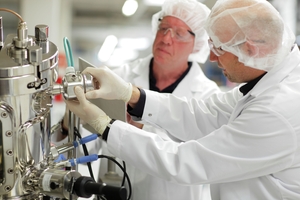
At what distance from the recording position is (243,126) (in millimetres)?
1078

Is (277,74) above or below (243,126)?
above

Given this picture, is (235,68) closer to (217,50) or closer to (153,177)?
(217,50)

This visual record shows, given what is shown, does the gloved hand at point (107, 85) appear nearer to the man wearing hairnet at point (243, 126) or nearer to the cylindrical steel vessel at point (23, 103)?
the man wearing hairnet at point (243, 126)

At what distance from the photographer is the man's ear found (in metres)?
1.14

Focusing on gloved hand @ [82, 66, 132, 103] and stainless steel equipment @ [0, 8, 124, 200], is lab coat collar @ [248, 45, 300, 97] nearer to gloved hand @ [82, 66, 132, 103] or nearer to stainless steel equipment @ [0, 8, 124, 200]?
gloved hand @ [82, 66, 132, 103]

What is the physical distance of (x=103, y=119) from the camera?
43.6 inches

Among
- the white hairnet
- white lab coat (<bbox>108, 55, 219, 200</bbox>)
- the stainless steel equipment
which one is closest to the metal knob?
the stainless steel equipment

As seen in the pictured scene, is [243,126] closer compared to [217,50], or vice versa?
[243,126]

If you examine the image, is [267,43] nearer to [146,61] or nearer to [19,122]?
[19,122]

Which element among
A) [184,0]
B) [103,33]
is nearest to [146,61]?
[184,0]

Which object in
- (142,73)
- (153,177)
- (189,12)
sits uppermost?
(189,12)

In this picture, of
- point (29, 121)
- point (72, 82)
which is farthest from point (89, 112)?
point (29, 121)

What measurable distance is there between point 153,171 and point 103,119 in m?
0.20

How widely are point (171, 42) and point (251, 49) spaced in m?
0.65
